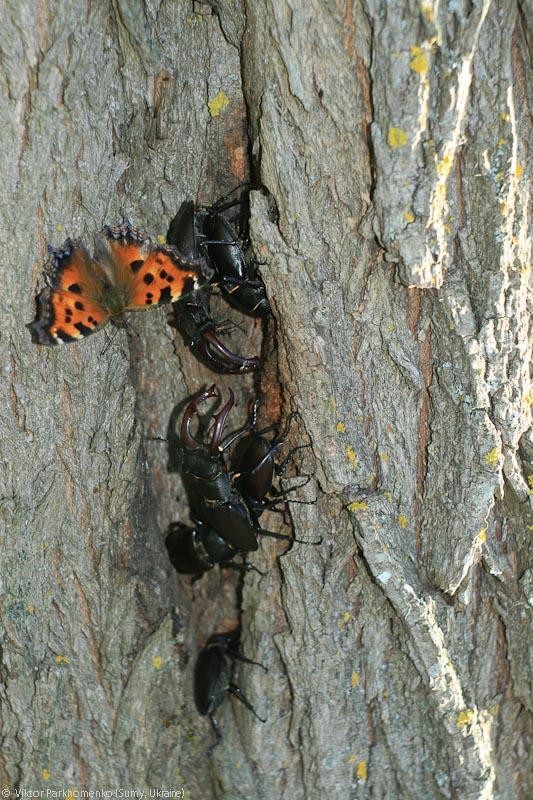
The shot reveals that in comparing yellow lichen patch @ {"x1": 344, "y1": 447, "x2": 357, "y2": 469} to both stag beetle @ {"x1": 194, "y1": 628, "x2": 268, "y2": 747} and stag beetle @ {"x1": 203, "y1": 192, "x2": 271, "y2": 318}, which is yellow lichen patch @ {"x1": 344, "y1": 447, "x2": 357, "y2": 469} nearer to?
stag beetle @ {"x1": 203, "y1": 192, "x2": 271, "y2": 318}

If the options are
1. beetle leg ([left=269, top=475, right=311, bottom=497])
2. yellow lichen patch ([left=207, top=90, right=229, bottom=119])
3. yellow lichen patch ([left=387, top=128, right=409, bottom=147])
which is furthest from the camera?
beetle leg ([left=269, top=475, right=311, bottom=497])

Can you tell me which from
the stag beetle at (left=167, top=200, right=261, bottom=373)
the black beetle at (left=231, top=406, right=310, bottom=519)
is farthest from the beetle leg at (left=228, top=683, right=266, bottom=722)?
the stag beetle at (left=167, top=200, right=261, bottom=373)

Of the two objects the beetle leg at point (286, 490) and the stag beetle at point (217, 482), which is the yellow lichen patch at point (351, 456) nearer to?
the beetle leg at point (286, 490)

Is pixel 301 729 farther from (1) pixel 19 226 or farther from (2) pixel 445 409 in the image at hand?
(1) pixel 19 226

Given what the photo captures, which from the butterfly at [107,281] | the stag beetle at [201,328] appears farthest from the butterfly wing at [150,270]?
the stag beetle at [201,328]

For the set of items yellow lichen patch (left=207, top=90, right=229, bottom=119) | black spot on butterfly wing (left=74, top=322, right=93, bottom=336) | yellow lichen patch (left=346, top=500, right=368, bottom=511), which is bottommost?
yellow lichen patch (left=346, top=500, right=368, bottom=511)

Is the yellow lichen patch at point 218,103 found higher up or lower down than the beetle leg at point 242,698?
higher up

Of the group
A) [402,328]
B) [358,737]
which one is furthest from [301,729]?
[402,328]
